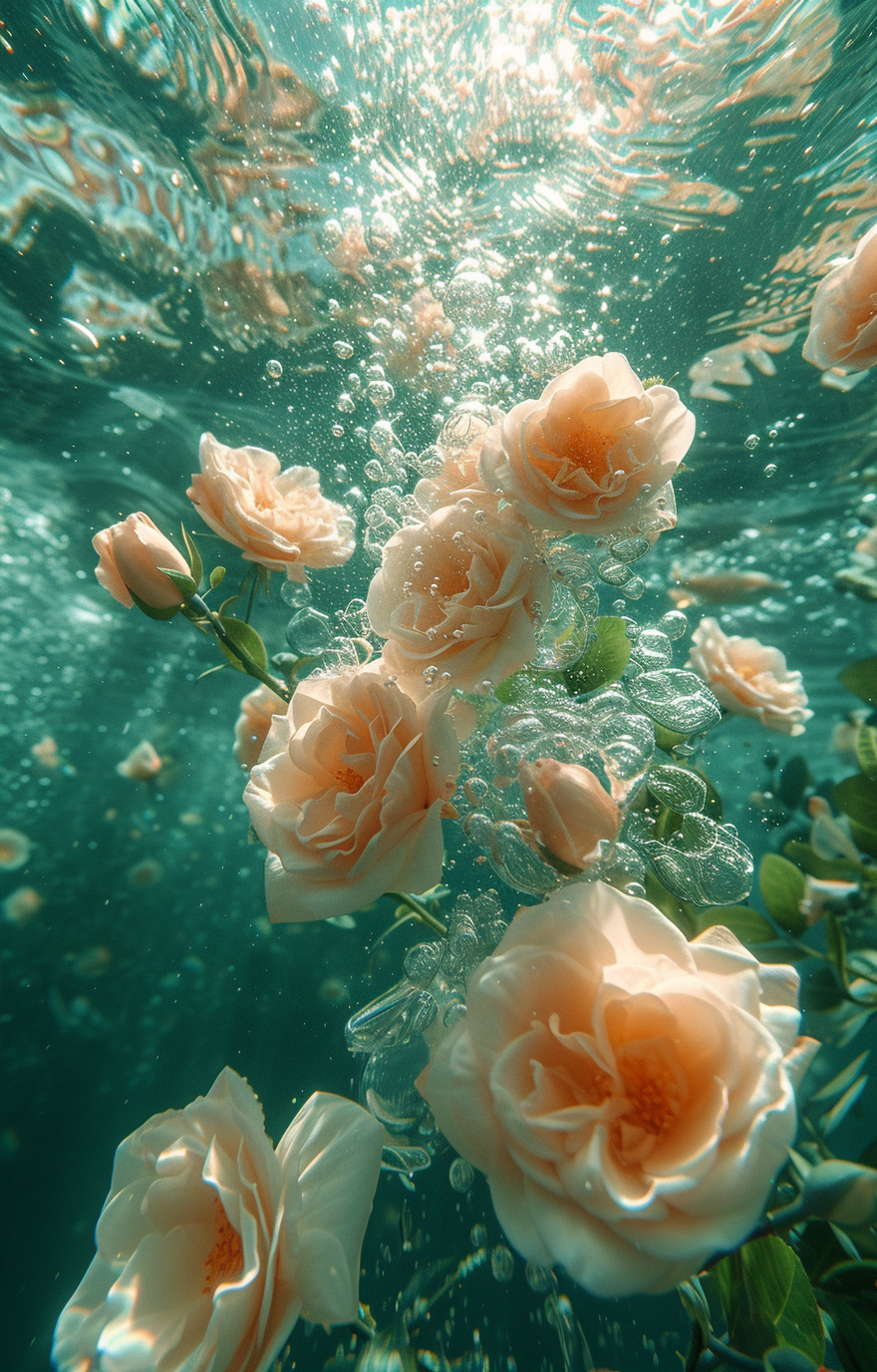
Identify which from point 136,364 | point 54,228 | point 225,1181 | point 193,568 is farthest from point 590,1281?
point 136,364

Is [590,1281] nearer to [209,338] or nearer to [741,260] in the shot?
[741,260]

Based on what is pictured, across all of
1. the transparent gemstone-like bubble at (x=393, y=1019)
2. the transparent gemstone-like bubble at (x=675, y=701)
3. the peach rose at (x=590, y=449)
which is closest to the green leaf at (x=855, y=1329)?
the transparent gemstone-like bubble at (x=393, y=1019)

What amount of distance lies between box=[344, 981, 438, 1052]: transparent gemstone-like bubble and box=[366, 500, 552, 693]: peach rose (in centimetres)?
44

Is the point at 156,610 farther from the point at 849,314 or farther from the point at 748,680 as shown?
the point at 748,680

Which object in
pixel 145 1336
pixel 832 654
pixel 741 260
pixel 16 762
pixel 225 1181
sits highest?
pixel 741 260

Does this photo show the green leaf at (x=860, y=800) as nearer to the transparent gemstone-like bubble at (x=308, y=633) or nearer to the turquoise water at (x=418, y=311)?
the turquoise water at (x=418, y=311)

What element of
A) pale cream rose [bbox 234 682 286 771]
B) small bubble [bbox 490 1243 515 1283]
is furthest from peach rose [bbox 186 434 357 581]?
small bubble [bbox 490 1243 515 1283]

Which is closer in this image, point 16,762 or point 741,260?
point 741,260

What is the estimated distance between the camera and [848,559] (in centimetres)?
396

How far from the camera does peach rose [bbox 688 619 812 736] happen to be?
993mm

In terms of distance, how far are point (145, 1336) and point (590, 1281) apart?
1.38 ft

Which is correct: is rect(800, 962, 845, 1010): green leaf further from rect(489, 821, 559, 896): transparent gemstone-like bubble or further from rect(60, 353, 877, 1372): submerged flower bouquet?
rect(489, 821, 559, 896): transparent gemstone-like bubble

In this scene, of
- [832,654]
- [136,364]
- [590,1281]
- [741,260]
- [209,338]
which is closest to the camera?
[590,1281]

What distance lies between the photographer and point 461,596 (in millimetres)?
486
